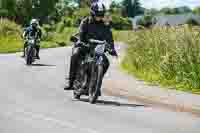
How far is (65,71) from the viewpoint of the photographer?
23375mm

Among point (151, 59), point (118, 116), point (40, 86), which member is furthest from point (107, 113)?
point (151, 59)

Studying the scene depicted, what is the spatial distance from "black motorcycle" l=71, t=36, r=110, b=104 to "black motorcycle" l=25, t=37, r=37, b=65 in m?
11.7

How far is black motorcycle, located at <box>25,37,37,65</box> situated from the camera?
25891 mm

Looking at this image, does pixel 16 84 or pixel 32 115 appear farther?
pixel 16 84

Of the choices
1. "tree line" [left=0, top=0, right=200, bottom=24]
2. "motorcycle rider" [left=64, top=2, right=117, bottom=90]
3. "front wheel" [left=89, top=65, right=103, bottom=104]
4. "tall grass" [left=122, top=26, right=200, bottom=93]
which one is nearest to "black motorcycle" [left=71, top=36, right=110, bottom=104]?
"front wheel" [left=89, top=65, right=103, bottom=104]

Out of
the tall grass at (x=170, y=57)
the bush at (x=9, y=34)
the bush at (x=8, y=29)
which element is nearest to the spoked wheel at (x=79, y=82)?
the tall grass at (x=170, y=57)

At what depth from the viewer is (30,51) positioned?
26.0 m

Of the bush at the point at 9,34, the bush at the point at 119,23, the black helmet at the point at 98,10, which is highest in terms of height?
the black helmet at the point at 98,10

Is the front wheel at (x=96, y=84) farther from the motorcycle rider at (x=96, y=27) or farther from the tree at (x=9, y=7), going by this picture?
the tree at (x=9, y=7)

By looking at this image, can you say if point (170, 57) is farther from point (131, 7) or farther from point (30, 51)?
point (131, 7)

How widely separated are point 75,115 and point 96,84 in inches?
71.8

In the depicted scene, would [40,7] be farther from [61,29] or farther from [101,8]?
[101,8]

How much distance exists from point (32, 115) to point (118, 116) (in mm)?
1604

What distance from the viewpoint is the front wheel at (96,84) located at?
13.2 meters
